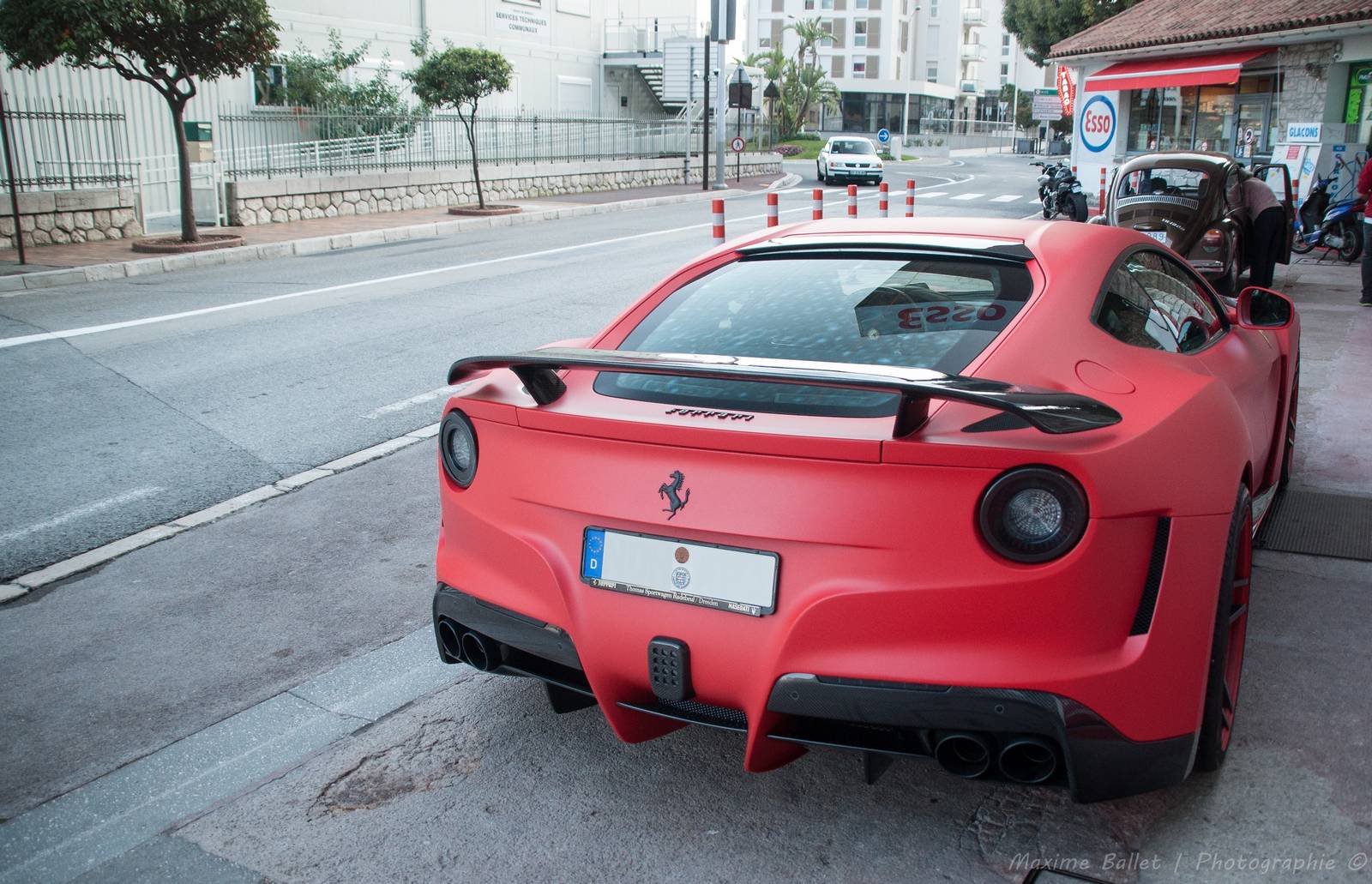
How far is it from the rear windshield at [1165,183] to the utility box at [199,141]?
1343 centimetres

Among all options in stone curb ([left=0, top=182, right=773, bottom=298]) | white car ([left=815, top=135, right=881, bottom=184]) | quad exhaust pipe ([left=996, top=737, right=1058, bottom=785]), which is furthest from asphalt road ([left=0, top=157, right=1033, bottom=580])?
white car ([left=815, top=135, right=881, bottom=184])

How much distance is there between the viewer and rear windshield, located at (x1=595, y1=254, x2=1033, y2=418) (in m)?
2.81

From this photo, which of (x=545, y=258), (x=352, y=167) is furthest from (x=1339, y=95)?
(x=352, y=167)

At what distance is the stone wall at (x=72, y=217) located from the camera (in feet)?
52.3

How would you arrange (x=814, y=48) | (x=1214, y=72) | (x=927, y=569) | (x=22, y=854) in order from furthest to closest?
(x=814, y=48), (x=1214, y=72), (x=22, y=854), (x=927, y=569)

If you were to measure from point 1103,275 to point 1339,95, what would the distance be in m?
20.6

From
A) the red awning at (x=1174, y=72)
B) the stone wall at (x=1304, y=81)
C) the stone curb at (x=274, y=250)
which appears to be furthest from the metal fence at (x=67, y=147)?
the stone wall at (x=1304, y=81)

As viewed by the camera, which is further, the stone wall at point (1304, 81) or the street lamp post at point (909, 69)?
the street lamp post at point (909, 69)

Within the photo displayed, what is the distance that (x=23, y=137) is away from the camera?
16484 millimetres

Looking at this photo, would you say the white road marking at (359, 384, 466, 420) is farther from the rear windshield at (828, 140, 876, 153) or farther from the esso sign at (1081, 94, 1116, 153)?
the rear windshield at (828, 140, 876, 153)

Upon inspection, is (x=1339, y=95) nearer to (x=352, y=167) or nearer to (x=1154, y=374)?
(x=352, y=167)

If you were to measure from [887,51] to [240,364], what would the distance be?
88299mm

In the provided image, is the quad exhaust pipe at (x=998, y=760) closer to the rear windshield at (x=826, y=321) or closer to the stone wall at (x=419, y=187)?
the rear windshield at (x=826, y=321)

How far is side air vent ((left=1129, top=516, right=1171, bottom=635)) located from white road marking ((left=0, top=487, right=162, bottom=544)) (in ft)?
15.6
